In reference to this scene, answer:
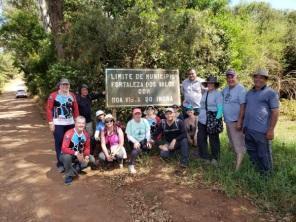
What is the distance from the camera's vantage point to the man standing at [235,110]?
629 centimetres

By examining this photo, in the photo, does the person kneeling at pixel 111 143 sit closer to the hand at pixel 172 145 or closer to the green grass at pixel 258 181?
the hand at pixel 172 145

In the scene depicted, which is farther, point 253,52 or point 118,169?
point 253,52

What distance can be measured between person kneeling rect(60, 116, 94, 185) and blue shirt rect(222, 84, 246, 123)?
256cm

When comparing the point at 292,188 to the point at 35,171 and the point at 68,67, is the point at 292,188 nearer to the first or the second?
the point at 35,171

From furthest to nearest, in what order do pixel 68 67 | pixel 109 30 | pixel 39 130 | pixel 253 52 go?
pixel 253 52 → pixel 39 130 → pixel 68 67 → pixel 109 30

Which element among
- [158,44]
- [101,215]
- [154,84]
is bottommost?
[101,215]

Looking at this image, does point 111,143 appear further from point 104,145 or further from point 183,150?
point 183,150

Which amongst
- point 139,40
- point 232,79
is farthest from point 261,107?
point 139,40

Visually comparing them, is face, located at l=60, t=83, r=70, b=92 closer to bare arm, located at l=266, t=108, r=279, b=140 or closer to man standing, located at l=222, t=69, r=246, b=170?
man standing, located at l=222, t=69, r=246, b=170

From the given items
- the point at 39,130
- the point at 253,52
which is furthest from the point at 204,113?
the point at 253,52

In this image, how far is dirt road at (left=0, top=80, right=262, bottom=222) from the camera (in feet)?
17.3

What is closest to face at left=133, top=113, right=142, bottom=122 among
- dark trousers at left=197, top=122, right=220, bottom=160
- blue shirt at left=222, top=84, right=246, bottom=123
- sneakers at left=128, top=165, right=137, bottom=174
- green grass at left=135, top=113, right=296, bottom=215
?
green grass at left=135, top=113, right=296, bottom=215

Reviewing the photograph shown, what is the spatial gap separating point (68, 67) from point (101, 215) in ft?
20.2

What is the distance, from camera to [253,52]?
1692 centimetres
